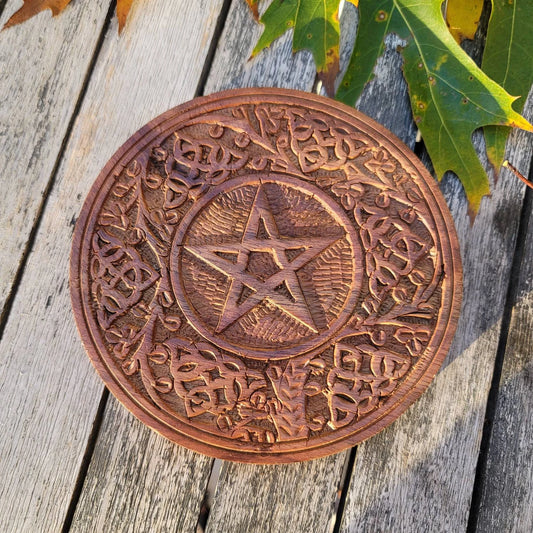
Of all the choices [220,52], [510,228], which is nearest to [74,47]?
[220,52]

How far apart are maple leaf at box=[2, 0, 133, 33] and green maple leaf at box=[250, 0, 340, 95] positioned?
372 millimetres

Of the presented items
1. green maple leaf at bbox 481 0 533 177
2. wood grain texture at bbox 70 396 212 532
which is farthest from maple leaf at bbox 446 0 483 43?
wood grain texture at bbox 70 396 212 532

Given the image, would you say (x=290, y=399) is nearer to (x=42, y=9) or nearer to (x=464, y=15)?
(x=464, y=15)

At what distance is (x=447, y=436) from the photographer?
48.5 inches

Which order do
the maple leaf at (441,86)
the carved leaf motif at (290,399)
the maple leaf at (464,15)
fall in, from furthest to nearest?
the maple leaf at (464,15), the maple leaf at (441,86), the carved leaf motif at (290,399)

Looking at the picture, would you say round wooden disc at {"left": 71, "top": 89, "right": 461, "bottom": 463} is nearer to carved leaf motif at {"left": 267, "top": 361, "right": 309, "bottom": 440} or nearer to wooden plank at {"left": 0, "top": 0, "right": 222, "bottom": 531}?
carved leaf motif at {"left": 267, "top": 361, "right": 309, "bottom": 440}

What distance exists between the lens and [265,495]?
1.21m

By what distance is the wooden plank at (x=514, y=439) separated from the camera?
120 cm

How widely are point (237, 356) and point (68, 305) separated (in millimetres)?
449

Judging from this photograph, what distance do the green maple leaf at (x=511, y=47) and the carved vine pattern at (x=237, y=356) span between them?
335 mm

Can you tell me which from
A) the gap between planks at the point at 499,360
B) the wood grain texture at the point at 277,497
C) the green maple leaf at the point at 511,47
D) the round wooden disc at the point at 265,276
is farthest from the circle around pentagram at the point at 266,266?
the green maple leaf at the point at 511,47

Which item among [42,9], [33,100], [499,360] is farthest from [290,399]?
[42,9]

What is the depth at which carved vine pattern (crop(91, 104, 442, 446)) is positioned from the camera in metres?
1.17

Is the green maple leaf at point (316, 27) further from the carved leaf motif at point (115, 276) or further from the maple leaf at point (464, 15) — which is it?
the carved leaf motif at point (115, 276)
